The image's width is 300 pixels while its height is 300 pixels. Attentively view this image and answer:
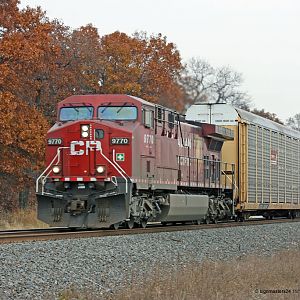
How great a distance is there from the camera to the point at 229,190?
24844mm

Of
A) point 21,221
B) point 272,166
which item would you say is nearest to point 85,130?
point 21,221

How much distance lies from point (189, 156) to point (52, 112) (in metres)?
16.4

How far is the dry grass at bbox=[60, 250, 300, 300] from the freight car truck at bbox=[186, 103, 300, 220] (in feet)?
41.7

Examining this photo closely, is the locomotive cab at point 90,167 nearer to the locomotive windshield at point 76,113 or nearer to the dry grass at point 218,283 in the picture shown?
the locomotive windshield at point 76,113

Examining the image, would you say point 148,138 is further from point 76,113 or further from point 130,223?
point 130,223

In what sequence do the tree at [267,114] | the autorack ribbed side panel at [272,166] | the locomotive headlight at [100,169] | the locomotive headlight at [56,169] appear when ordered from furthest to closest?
the tree at [267,114]
the autorack ribbed side panel at [272,166]
the locomotive headlight at [56,169]
the locomotive headlight at [100,169]

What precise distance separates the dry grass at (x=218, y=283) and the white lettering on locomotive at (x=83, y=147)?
20.3 feet

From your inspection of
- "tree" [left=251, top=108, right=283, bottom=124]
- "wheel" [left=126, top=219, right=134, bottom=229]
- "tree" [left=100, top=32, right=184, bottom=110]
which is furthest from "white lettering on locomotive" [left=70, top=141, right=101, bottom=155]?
"tree" [left=251, top=108, right=283, bottom=124]

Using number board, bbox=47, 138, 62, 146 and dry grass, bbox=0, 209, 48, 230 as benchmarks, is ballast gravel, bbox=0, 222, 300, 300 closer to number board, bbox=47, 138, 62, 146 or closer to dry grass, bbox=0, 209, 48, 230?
number board, bbox=47, 138, 62, 146

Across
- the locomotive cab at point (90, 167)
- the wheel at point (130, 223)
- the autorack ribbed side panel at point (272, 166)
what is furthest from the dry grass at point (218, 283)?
the autorack ribbed side panel at point (272, 166)

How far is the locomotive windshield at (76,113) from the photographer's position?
59.8 feet

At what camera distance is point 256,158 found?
26.3 metres

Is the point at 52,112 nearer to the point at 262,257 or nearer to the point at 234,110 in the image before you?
the point at 234,110

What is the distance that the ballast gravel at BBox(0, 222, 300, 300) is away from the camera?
8.89 meters
